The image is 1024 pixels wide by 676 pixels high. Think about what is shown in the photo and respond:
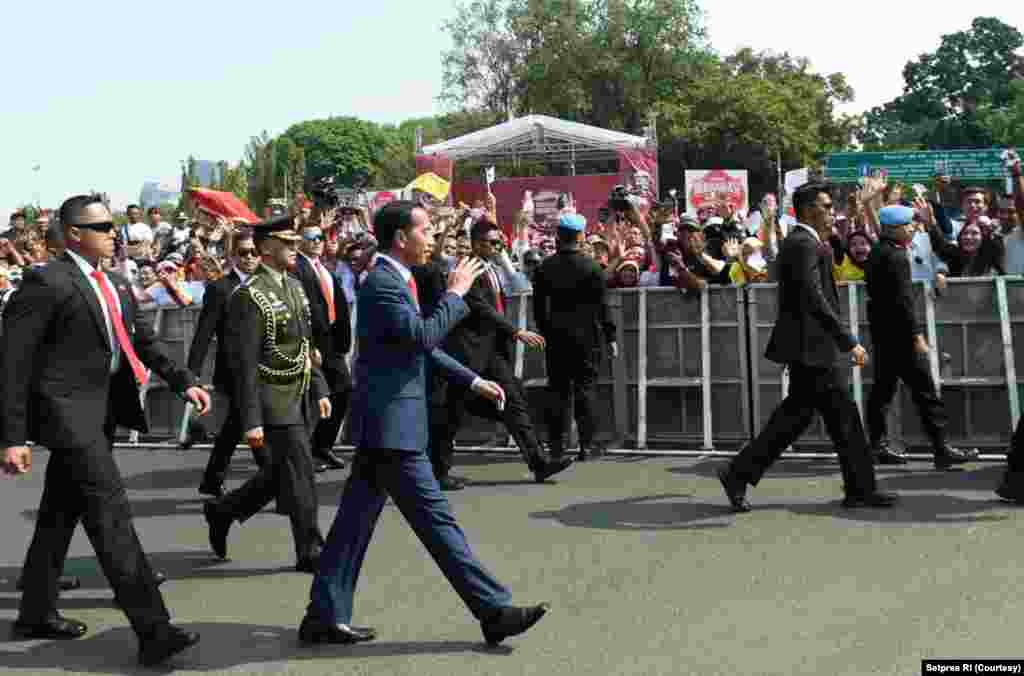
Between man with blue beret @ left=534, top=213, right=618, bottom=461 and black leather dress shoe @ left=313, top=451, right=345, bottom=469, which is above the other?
man with blue beret @ left=534, top=213, right=618, bottom=461

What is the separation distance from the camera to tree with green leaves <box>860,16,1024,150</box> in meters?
103

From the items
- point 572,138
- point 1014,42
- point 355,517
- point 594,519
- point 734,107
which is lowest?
point 594,519

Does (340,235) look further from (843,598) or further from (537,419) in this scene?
(843,598)

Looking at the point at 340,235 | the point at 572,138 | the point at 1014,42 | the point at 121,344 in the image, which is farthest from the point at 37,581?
the point at 1014,42

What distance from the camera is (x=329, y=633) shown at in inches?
250

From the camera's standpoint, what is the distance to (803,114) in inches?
2805

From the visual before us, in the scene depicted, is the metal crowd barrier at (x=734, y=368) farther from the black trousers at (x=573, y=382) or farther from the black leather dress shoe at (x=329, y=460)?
the black leather dress shoe at (x=329, y=460)

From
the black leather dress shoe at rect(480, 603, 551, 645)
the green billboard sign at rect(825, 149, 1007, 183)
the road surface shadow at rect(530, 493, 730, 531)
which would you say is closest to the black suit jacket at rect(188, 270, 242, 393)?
the road surface shadow at rect(530, 493, 730, 531)

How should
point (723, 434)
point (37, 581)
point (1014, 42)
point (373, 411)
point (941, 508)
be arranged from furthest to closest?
1. point (1014, 42)
2. point (723, 434)
3. point (941, 508)
4. point (37, 581)
5. point (373, 411)

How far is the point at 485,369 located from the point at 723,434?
2663 millimetres

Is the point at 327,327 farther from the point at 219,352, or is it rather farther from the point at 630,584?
the point at 630,584

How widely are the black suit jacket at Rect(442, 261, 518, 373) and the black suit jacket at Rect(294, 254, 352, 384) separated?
0.92 metres

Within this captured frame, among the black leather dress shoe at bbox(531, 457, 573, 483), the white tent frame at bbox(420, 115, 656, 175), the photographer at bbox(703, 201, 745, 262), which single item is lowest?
the black leather dress shoe at bbox(531, 457, 573, 483)

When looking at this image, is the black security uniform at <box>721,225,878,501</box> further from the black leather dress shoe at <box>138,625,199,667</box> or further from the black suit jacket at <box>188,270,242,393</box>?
the black leather dress shoe at <box>138,625,199,667</box>
